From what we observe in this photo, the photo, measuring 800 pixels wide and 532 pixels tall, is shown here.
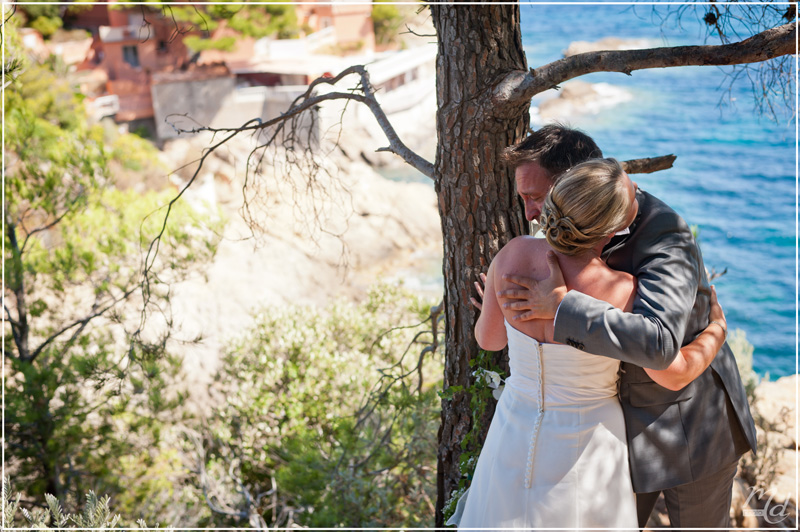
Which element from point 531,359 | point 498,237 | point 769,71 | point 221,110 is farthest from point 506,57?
point 221,110

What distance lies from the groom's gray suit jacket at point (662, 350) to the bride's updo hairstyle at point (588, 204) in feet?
0.52

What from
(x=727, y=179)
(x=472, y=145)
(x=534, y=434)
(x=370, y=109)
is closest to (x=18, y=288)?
(x=370, y=109)

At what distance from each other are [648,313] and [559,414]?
1.31 feet

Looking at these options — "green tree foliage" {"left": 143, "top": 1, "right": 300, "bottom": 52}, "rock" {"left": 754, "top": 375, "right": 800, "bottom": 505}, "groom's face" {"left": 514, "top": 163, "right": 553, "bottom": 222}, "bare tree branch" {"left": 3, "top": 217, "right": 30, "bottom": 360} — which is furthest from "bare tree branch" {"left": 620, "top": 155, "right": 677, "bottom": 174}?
"green tree foliage" {"left": 143, "top": 1, "right": 300, "bottom": 52}

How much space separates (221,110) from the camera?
20.9 metres

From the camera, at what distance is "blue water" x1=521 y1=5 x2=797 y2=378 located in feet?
53.0

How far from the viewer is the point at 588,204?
1460 millimetres

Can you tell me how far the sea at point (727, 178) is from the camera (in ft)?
52.6

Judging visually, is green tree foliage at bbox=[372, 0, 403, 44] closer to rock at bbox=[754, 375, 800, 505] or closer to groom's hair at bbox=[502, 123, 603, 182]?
rock at bbox=[754, 375, 800, 505]

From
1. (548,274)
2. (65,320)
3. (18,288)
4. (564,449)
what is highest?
(548,274)

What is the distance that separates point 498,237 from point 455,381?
0.63 metres

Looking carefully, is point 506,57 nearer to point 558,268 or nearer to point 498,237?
point 498,237

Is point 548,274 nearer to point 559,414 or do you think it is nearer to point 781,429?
point 559,414
